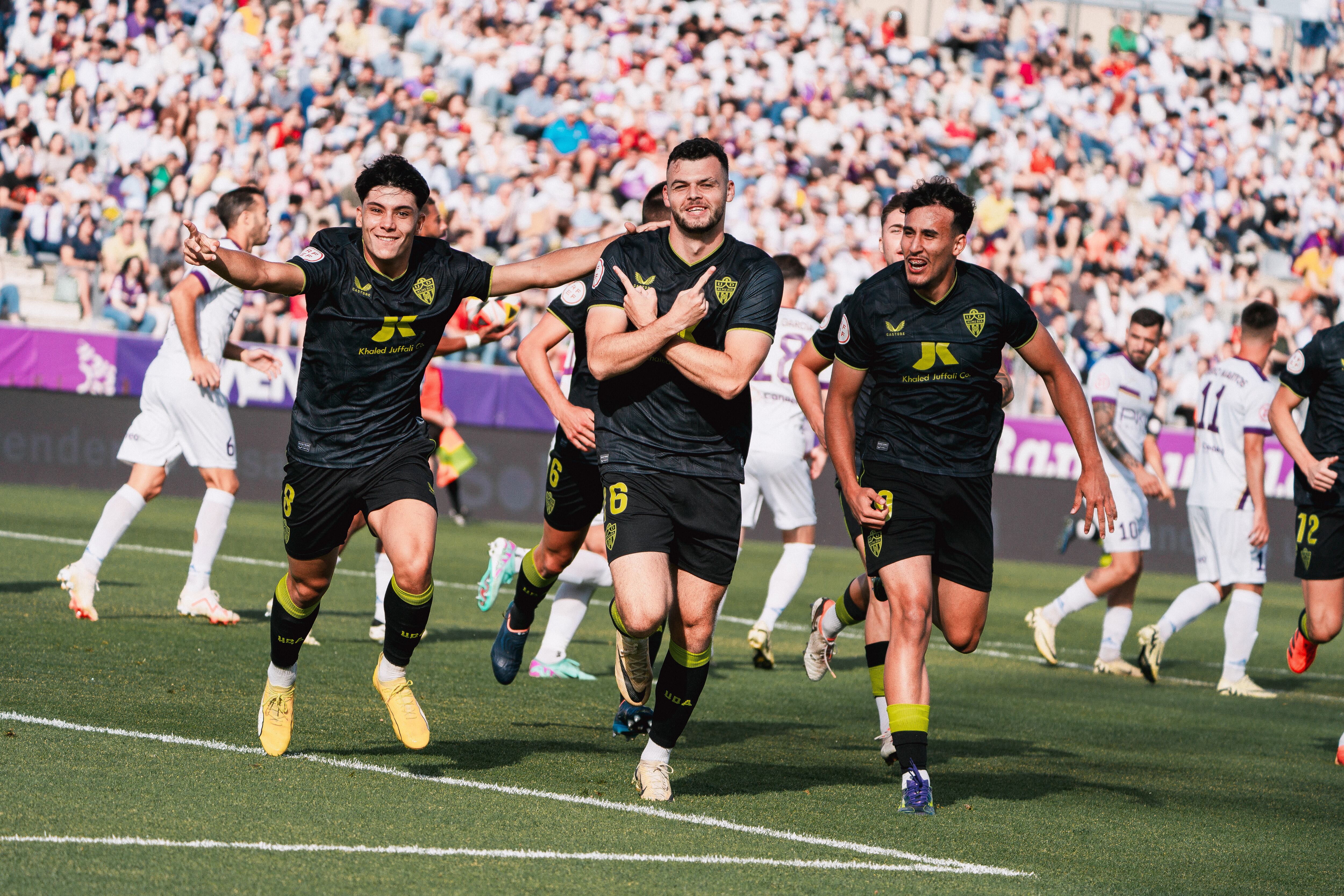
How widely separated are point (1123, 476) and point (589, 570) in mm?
4795

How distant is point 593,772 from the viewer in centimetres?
664

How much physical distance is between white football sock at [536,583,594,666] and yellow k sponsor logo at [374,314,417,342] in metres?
2.83

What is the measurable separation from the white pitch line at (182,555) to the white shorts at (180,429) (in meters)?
3.50

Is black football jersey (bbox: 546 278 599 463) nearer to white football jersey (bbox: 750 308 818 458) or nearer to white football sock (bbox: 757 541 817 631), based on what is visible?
white football jersey (bbox: 750 308 818 458)

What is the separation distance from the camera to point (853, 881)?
5.07m

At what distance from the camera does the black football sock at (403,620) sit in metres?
Result: 6.46

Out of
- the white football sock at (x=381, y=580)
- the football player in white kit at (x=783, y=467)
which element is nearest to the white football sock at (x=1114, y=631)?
the football player in white kit at (x=783, y=467)

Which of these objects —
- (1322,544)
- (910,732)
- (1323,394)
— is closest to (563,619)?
(910,732)

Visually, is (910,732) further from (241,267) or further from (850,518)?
(241,267)

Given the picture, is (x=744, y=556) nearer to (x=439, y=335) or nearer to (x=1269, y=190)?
(x=439, y=335)

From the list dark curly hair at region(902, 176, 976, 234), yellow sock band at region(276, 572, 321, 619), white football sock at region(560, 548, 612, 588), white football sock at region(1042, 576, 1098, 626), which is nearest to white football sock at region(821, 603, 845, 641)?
white football sock at region(560, 548, 612, 588)

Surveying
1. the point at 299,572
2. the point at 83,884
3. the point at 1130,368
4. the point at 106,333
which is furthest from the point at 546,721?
the point at 106,333

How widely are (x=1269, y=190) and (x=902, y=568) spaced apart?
27757 mm

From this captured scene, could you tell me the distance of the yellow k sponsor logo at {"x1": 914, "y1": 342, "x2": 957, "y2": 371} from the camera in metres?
6.52
